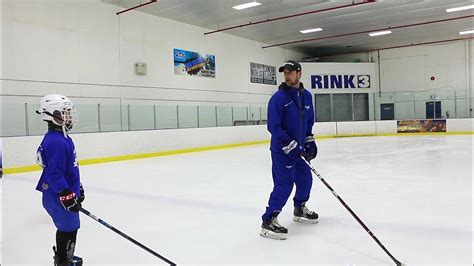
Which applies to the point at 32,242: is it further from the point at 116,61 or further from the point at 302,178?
the point at 116,61

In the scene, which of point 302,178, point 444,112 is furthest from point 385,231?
point 444,112

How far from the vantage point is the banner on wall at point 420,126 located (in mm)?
16625

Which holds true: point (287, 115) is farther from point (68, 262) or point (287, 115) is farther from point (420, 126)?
point (420, 126)

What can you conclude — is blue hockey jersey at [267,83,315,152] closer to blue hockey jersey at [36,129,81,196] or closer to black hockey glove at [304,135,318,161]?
black hockey glove at [304,135,318,161]

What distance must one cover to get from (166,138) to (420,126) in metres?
11.4

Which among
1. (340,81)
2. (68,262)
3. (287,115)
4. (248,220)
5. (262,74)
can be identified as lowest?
(248,220)

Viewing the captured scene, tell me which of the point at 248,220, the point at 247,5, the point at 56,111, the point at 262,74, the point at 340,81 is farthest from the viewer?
the point at 340,81

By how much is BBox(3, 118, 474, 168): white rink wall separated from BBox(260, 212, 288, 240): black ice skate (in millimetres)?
6991

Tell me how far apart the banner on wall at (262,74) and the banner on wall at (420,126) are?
6.06m

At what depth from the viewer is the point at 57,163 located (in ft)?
6.95

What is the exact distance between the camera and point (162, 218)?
394cm

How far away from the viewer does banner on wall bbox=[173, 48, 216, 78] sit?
14055mm

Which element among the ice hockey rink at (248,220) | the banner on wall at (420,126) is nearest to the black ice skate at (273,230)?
the ice hockey rink at (248,220)

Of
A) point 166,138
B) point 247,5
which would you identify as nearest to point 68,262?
point 166,138
